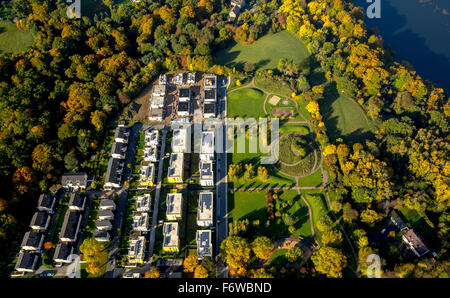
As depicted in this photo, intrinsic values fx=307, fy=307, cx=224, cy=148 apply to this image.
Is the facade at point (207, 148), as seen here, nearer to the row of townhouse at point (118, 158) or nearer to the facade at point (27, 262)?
the row of townhouse at point (118, 158)

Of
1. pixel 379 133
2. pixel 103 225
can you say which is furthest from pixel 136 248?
pixel 379 133

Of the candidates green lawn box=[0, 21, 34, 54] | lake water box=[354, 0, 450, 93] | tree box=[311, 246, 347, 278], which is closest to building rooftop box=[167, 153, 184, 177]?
tree box=[311, 246, 347, 278]

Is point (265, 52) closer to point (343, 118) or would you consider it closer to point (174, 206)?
point (343, 118)

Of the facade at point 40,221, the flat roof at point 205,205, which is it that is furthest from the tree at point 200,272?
→ the facade at point 40,221

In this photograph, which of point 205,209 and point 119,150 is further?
point 119,150

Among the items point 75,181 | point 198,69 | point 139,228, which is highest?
point 198,69

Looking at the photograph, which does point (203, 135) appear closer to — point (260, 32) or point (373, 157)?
point (373, 157)
